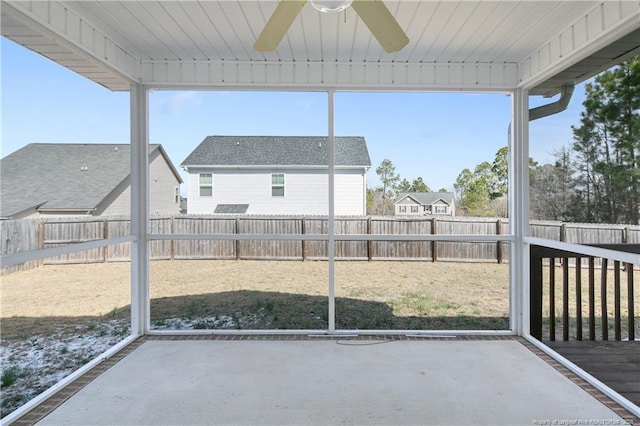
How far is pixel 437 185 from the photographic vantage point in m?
4.00

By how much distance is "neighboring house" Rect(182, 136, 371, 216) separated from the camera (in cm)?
398

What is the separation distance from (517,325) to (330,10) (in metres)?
3.25

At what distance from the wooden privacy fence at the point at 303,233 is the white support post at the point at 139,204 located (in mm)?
139

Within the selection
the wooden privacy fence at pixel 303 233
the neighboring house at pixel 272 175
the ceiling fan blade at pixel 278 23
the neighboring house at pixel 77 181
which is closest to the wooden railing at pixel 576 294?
the wooden privacy fence at pixel 303 233

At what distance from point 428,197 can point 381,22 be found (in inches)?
96.7

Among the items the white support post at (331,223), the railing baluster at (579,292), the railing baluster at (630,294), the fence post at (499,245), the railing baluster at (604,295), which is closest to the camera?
the railing baluster at (630,294)

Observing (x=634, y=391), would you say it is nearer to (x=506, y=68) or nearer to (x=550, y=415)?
(x=550, y=415)

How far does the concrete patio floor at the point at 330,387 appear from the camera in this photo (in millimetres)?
2197

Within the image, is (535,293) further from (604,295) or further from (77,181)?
(77,181)

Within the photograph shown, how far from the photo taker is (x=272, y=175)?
398cm

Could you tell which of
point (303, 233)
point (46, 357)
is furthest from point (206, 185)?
point (46, 357)

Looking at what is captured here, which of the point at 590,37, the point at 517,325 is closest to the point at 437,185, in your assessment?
the point at 517,325

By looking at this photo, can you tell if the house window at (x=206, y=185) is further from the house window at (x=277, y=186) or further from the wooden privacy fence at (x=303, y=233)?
the house window at (x=277, y=186)

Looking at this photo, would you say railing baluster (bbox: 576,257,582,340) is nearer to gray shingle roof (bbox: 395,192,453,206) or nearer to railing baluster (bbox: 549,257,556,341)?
railing baluster (bbox: 549,257,556,341)
